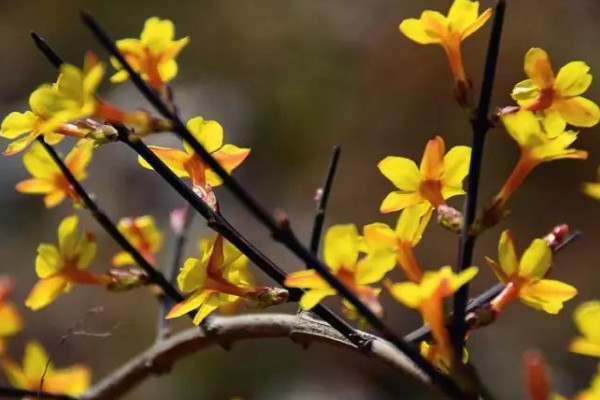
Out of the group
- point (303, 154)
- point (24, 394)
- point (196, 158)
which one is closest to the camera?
point (196, 158)

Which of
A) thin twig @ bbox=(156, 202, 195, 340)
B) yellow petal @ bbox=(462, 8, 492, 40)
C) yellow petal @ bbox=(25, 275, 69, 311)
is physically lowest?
thin twig @ bbox=(156, 202, 195, 340)

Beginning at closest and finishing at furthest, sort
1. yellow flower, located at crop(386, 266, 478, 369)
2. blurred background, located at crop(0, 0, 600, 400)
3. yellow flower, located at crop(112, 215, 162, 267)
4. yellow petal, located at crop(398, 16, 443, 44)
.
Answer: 1. yellow flower, located at crop(386, 266, 478, 369)
2. yellow petal, located at crop(398, 16, 443, 44)
3. yellow flower, located at crop(112, 215, 162, 267)
4. blurred background, located at crop(0, 0, 600, 400)

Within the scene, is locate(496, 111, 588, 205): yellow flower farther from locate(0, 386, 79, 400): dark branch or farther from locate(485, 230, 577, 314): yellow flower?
locate(0, 386, 79, 400): dark branch

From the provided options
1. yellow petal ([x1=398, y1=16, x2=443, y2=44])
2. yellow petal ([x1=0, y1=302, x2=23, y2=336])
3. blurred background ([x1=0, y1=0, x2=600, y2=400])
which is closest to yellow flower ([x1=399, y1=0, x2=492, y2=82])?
yellow petal ([x1=398, y1=16, x2=443, y2=44])

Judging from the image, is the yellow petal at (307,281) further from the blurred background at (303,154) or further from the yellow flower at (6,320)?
the blurred background at (303,154)

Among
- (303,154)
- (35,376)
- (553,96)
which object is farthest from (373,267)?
(303,154)

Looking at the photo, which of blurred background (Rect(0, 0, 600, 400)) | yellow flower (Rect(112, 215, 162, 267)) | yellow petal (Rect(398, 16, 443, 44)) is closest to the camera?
yellow petal (Rect(398, 16, 443, 44))

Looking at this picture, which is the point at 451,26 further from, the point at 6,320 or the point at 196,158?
the point at 6,320
